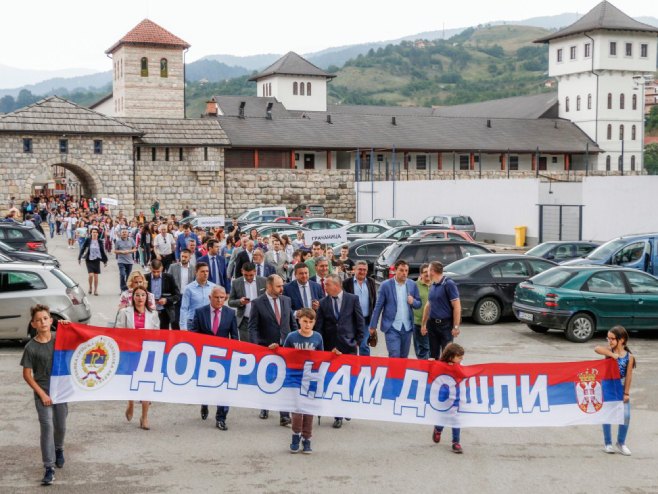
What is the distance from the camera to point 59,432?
8438mm

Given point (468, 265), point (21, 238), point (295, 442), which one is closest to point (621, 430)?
point (295, 442)

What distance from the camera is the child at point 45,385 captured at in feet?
26.4

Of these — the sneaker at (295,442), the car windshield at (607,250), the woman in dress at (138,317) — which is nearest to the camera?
the sneaker at (295,442)

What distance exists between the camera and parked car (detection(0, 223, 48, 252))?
2847 centimetres

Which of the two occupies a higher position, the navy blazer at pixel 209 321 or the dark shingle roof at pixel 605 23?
the dark shingle roof at pixel 605 23

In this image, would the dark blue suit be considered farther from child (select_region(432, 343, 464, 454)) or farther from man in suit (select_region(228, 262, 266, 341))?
child (select_region(432, 343, 464, 454))

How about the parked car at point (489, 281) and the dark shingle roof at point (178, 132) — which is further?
the dark shingle roof at point (178, 132)

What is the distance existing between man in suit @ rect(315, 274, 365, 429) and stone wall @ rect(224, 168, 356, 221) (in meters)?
47.6

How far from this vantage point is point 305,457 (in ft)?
29.1

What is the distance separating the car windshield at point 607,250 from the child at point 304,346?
14234mm

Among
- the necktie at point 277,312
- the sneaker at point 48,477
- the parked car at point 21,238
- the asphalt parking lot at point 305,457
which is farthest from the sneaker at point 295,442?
the parked car at point 21,238

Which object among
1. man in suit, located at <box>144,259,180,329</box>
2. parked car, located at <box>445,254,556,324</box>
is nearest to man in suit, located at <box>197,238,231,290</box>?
man in suit, located at <box>144,259,180,329</box>

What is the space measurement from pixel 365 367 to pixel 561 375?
2.06 m

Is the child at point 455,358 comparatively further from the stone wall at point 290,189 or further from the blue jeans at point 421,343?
the stone wall at point 290,189
